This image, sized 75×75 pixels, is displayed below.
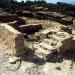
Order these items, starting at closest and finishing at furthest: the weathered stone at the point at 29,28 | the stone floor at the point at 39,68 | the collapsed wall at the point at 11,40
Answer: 1. the stone floor at the point at 39,68
2. the collapsed wall at the point at 11,40
3. the weathered stone at the point at 29,28

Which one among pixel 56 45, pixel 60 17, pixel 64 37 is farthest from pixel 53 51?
pixel 60 17

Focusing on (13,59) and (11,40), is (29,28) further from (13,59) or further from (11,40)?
(13,59)

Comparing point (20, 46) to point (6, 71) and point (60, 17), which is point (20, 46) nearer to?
point (6, 71)

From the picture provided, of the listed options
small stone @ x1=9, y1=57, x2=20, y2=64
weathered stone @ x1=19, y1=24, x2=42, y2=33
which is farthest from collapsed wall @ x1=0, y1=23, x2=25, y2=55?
weathered stone @ x1=19, y1=24, x2=42, y2=33

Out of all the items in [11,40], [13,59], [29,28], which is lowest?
[29,28]

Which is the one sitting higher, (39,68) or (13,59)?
(13,59)

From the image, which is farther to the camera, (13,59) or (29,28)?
(29,28)

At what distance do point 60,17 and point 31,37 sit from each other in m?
9.34

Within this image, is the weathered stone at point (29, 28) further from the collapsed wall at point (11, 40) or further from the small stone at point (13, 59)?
the small stone at point (13, 59)

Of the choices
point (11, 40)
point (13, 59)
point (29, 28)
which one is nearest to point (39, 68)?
point (13, 59)

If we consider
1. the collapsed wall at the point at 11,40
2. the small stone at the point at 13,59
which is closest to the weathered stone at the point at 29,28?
the collapsed wall at the point at 11,40

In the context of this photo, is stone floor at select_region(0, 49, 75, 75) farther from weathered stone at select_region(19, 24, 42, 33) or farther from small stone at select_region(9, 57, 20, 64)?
weathered stone at select_region(19, 24, 42, 33)

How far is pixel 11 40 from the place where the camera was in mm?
11695

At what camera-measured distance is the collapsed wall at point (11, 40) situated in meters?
11.3
